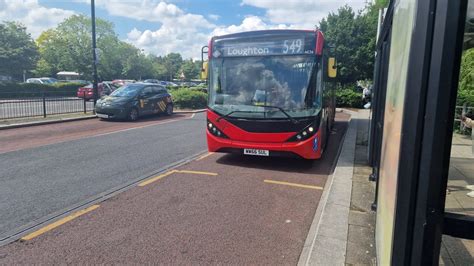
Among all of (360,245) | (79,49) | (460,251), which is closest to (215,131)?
(360,245)

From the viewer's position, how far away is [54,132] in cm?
1172

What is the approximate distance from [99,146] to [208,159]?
335 centimetres

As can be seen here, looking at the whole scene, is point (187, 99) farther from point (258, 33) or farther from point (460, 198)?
point (460, 198)

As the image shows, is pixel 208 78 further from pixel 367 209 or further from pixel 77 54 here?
pixel 77 54

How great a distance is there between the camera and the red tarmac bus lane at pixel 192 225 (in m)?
3.51

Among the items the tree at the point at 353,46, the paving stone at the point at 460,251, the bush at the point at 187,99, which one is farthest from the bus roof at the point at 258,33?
the tree at the point at 353,46

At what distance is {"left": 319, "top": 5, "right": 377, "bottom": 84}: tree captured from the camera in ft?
90.8

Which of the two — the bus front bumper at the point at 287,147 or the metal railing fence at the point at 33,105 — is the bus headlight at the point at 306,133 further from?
the metal railing fence at the point at 33,105

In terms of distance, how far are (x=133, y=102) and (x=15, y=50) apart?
126 feet

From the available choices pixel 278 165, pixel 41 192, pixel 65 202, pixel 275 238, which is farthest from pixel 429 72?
pixel 278 165

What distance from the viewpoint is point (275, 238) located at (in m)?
3.96

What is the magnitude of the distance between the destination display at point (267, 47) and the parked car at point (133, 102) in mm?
8924

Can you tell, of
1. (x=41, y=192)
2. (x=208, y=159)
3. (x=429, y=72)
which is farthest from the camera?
(x=208, y=159)

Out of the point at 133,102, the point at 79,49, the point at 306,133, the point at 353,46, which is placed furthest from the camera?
the point at 79,49
